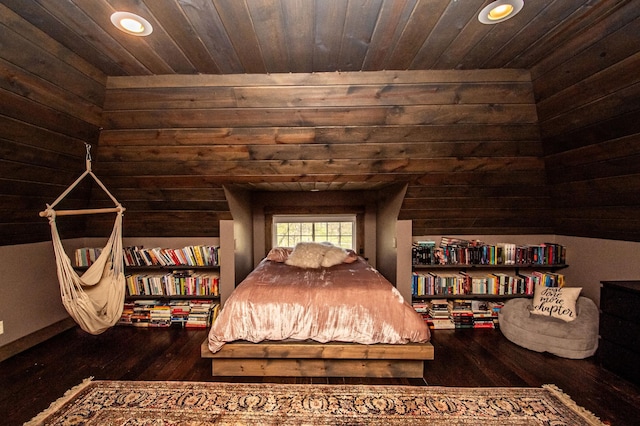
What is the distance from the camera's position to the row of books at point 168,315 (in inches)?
140

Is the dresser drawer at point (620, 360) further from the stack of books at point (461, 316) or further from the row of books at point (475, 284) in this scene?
the stack of books at point (461, 316)

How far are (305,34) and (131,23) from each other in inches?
38.2

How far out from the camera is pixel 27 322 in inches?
117

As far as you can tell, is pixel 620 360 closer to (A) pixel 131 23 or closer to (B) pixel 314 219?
(B) pixel 314 219

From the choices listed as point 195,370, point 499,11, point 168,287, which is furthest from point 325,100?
point 168,287

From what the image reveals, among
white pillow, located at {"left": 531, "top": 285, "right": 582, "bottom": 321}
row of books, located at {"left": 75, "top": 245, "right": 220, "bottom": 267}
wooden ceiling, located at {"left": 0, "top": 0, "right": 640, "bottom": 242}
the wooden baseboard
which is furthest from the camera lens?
row of books, located at {"left": 75, "top": 245, "right": 220, "bottom": 267}

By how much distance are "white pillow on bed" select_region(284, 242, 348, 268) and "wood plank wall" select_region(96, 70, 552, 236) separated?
96cm

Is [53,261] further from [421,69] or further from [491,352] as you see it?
[491,352]

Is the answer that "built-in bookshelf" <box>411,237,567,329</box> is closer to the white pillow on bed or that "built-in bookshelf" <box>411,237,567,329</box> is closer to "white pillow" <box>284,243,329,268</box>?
the white pillow on bed

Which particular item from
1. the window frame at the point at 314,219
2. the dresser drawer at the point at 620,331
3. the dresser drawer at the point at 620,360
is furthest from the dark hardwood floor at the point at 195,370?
the window frame at the point at 314,219

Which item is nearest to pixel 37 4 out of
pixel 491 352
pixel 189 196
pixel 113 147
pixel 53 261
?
pixel 113 147

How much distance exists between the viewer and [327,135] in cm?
266

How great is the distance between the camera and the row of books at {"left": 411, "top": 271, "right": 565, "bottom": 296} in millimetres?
3580

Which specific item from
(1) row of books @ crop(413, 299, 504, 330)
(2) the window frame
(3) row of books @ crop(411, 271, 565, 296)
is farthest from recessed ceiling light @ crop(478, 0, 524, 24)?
(2) the window frame
